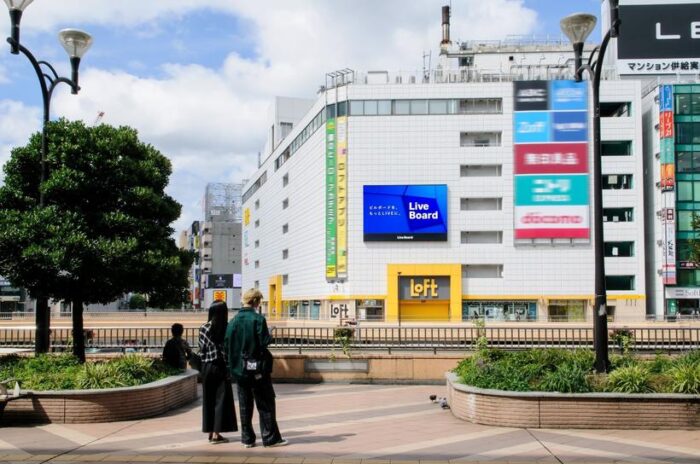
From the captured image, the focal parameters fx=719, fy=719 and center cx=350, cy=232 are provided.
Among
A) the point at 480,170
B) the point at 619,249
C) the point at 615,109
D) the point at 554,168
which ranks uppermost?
the point at 615,109

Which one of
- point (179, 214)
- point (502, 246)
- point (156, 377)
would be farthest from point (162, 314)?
point (156, 377)

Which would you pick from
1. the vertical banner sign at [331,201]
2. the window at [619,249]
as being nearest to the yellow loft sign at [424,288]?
the vertical banner sign at [331,201]

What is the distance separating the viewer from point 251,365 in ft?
27.6

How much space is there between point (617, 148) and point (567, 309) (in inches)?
546

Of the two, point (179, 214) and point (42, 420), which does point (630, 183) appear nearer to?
point (179, 214)

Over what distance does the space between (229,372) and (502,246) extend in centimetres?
5063

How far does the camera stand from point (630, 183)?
57406mm

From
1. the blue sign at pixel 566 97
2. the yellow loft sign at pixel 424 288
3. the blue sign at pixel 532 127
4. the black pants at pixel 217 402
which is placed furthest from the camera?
the yellow loft sign at pixel 424 288

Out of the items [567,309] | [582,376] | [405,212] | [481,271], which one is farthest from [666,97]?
[582,376]

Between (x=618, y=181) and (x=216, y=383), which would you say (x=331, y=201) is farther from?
(x=216, y=383)

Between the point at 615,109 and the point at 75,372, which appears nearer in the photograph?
the point at 75,372

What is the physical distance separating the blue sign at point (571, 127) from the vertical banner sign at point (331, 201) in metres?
18.2

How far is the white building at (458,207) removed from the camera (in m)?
57.3

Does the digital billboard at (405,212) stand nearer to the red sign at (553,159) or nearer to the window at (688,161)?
the red sign at (553,159)
